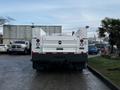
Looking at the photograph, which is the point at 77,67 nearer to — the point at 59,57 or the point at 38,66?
the point at 59,57

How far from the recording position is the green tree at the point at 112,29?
38.1 meters

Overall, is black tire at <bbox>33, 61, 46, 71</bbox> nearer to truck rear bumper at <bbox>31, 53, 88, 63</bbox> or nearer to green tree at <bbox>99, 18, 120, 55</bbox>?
truck rear bumper at <bbox>31, 53, 88, 63</bbox>

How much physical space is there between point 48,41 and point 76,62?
1909mm

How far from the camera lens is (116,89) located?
42.7ft

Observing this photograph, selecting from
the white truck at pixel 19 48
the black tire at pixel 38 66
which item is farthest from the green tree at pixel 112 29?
the black tire at pixel 38 66

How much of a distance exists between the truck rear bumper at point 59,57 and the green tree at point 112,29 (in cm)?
1745

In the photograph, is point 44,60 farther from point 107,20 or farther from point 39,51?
point 107,20

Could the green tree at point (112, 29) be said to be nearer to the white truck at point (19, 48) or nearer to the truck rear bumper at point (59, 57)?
the white truck at point (19, 48)

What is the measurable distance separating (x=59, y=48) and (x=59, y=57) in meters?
0.49

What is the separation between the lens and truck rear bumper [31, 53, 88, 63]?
20328 mm

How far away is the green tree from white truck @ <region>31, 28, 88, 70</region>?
56.7 ft

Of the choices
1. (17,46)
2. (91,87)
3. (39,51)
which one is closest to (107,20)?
(17,46)

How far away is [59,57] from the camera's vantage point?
20.5 meters

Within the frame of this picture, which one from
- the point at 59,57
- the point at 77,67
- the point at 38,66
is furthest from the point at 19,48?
the point at 59,57
